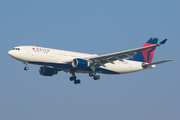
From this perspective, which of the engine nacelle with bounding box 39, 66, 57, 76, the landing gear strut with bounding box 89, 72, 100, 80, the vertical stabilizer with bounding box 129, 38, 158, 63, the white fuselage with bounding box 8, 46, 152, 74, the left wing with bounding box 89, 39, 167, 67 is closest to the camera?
the left wing with bounding box 89, 39, 167, 67

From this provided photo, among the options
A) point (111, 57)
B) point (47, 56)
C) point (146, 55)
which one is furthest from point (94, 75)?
point (146, 55)

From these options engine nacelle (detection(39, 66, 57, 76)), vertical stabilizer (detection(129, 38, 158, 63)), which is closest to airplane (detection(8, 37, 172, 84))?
engine nacelle (detection(39, 66, 57, 76))

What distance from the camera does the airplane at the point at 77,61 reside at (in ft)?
147

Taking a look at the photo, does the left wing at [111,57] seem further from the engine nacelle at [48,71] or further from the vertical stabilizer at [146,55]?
the vertical stabilizer at [146,55]

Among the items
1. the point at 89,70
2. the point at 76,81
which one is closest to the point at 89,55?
the point at 89,70

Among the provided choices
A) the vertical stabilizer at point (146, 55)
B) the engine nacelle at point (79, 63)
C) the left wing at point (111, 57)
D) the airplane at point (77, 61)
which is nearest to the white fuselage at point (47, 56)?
the airplane at point (77, 61)

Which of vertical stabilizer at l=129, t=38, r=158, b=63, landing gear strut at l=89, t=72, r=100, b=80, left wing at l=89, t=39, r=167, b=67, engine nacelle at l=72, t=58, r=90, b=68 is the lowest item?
landing gear strut at l=89, t=72, r=100, b=80

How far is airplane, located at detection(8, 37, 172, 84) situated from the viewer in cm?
4478

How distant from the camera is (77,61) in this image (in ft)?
151

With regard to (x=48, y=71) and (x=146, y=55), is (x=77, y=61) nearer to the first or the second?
(x=48, y=71)

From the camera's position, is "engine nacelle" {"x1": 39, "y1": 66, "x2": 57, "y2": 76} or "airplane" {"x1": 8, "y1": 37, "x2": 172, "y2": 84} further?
"engine nacelle" {"x1": 39, "y1": 66, "x2": 57, "y2": 76}

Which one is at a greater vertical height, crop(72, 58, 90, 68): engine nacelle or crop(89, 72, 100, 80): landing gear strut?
crop(72, 58, 90, 68): engine nacelle

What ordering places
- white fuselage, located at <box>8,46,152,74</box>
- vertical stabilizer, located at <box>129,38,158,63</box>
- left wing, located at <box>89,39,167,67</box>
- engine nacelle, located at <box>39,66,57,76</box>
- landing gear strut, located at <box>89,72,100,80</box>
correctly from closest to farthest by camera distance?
left wing, located at <box>89,39,167,67</box> → white fuselage, located at <box>8,46,152,74</box> → landing gear strut, located at <box>89,72,100,80</box> → engine nacelle, located at <box>39,66,57,76</box> → vertical stabilizer, located at <box>129,38,158,63</box>

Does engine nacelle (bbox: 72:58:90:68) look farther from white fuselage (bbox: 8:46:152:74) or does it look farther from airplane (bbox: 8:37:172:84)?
white fuselage (bbox: 8:46:152:74)
